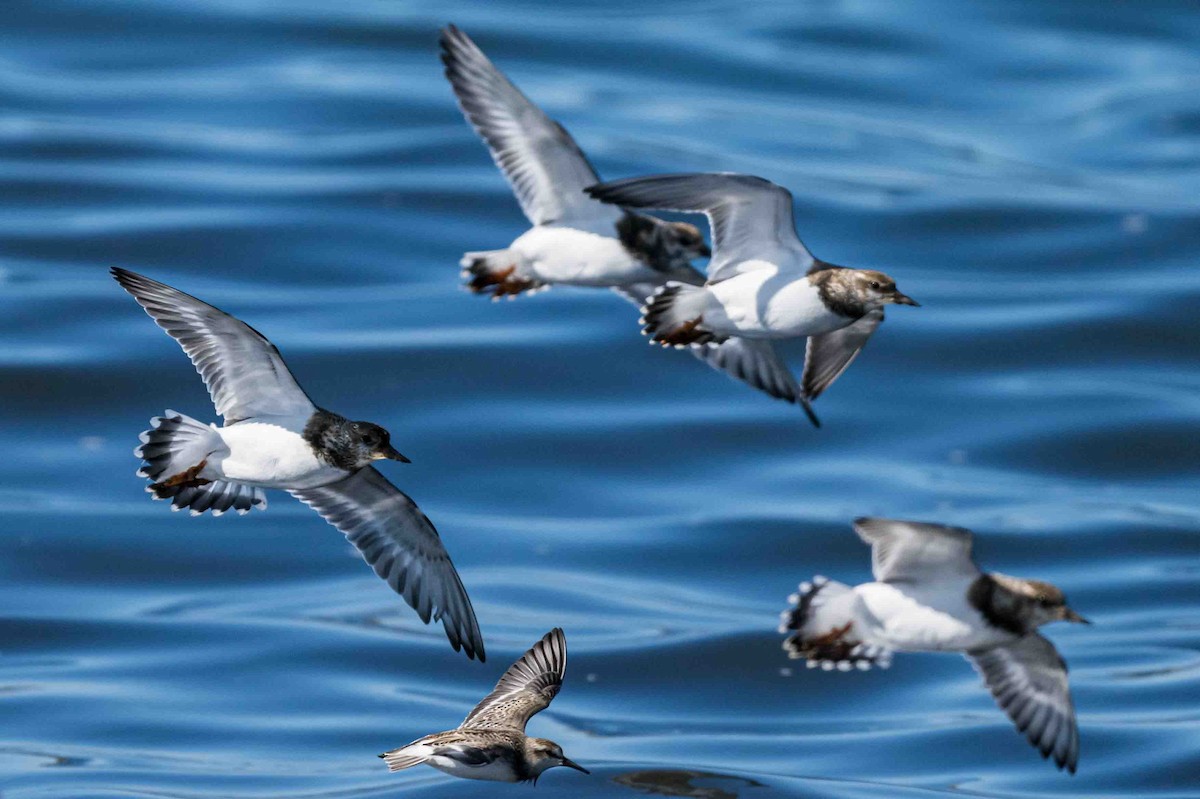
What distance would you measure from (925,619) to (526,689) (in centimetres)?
204

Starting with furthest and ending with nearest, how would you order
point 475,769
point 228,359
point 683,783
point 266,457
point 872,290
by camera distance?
point 683,783 → point 872,290 → point 475,769 → point 228,359 → point 266,457

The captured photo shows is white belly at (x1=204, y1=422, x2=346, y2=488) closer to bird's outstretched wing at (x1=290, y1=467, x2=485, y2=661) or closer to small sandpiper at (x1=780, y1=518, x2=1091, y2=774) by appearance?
bird's outstretched wing at (x1=290, y1=467, x2=485, y2=661)

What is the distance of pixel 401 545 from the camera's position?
32.2 feet

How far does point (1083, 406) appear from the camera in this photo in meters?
28.2

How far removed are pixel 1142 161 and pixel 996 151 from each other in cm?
281

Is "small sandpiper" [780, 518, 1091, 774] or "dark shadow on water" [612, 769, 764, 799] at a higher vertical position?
"dark shadow on water" [612, 769, 764, 799]

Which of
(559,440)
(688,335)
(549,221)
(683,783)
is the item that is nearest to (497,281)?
(549,221)

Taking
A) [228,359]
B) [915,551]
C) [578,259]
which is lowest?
[915,551]

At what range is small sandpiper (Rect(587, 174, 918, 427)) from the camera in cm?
A: 920

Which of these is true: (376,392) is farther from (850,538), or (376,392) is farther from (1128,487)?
(1128,487)

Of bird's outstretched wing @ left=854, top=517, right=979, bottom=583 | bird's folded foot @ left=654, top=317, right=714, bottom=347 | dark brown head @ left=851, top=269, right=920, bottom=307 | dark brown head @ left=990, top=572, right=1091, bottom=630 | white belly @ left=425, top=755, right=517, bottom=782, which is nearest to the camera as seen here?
bird's outstretched wing @ left=854, top=517, right=979, bottom=583

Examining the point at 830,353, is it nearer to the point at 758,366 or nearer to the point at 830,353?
the point at 830,353

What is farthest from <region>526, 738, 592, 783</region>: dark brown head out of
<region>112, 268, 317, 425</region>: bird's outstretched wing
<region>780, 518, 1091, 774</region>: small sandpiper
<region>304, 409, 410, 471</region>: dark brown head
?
<region>112, 268, 317, 425</region>: bird's outstretched wing

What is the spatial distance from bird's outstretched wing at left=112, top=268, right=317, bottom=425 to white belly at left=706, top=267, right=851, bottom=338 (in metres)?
2.14
